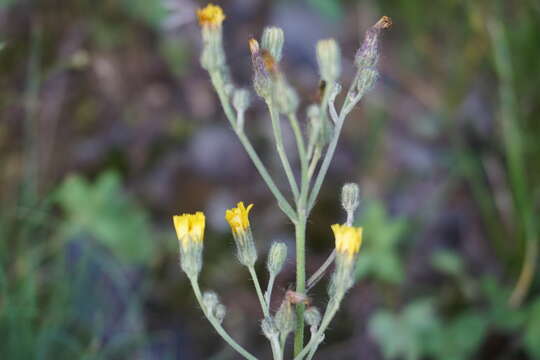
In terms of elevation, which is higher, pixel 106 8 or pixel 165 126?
pixel 106 8

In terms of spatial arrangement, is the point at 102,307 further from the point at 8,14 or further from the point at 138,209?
the point at 8,14

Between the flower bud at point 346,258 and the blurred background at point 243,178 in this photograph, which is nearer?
the flower bud at point 346,258

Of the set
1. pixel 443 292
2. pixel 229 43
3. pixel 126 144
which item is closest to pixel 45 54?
pixel 126 144

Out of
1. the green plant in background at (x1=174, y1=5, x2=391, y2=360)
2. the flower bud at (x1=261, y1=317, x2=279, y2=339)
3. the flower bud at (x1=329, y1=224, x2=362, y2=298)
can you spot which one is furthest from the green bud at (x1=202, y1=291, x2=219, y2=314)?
the flower bud at (x1=329, y1=224, x2=362, y2=298)

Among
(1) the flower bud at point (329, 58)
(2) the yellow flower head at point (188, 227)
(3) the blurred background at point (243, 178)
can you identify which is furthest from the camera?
(3) the blurred background at point (243, 178)

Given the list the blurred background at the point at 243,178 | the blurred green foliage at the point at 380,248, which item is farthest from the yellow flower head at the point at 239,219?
the blurred green foliage at the point at 380,248

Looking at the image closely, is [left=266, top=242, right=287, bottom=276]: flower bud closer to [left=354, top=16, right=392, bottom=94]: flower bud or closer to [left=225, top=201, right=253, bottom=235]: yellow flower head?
[left=225, top=201, right=253, bottom=235]: yellow flower head

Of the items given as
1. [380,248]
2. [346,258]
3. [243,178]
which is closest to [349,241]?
[346,258]

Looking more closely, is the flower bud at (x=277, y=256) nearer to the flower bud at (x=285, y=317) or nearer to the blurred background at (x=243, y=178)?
the flower bud at (x=285, y=317)
